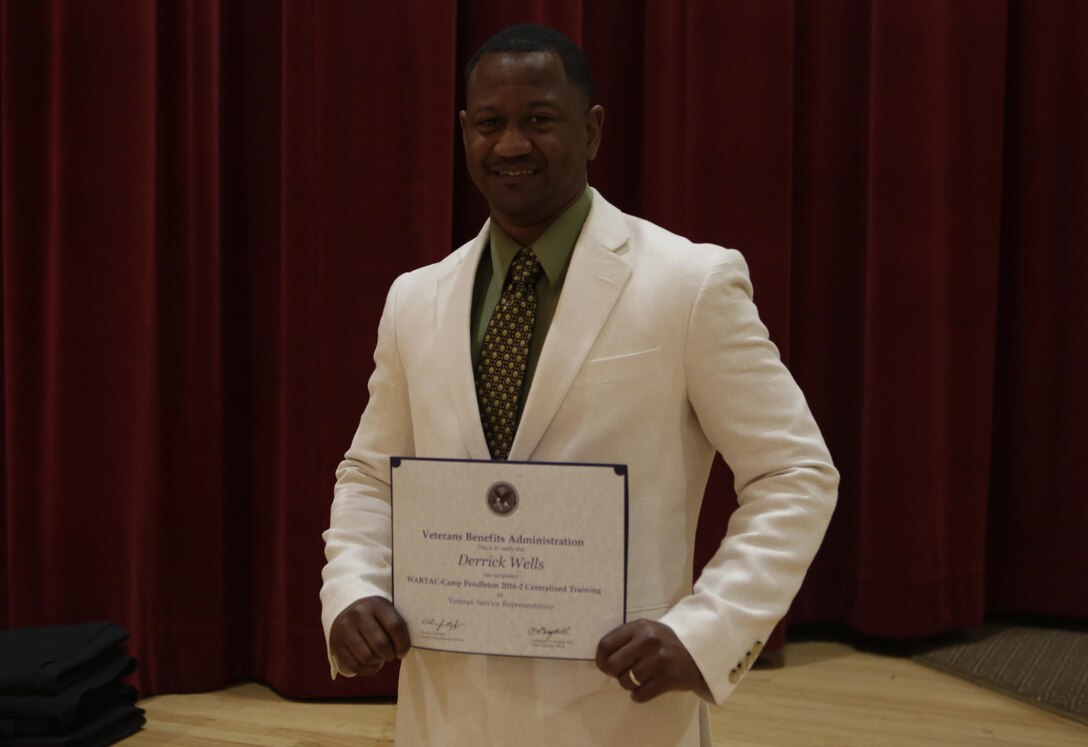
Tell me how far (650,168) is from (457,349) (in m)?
1.79

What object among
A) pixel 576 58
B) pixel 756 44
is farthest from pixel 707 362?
pixel 756 44

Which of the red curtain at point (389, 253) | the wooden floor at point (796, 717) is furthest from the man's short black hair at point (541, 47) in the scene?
the wooden floor at point (796, 717)

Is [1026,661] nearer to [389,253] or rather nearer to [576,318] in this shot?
[389,253]

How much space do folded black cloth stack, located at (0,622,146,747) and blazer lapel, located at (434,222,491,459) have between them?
147 centimetres

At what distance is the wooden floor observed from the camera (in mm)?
2309

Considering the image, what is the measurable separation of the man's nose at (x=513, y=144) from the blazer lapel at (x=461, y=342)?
14 cm

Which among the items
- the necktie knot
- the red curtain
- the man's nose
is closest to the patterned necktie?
the necktie knot

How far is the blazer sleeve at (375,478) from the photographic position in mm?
1146

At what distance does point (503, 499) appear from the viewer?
0.98 m

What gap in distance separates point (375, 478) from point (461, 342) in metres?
0.22
